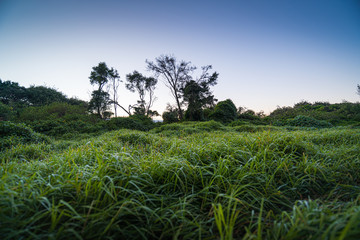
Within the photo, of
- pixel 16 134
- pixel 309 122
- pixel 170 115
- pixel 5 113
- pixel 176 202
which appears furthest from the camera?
pixel 170 115

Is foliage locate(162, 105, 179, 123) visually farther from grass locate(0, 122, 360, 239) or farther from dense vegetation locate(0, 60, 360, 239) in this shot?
grass locate(0, 122, 360, 239)

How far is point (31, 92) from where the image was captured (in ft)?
50.2

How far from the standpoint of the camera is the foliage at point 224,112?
14.7 meters

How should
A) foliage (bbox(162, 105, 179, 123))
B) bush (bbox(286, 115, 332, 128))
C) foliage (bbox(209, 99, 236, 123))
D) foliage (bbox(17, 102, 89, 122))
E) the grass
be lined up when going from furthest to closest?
foliage (bbox(162, 105, 179, 123))
foliage (bbox(209, 99, 236, 123))
foliage (bbox(17, 102, 89, 122))
bush (bbox(286, 115, 332, 128))
the grass

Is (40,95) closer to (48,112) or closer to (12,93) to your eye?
(12,93)

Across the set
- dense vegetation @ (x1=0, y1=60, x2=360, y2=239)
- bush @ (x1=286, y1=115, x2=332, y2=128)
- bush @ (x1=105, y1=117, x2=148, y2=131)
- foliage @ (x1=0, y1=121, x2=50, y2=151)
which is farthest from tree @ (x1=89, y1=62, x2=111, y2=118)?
bush @ (x1=286, y1=115, x2=332, y2=128)

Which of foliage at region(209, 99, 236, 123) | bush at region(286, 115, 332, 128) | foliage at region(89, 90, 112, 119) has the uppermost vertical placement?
foliage at region(89, 90, 112, 119)

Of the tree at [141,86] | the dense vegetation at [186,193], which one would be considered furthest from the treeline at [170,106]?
the dense vegetation at [186,193]

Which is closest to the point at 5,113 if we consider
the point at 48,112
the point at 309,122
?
the point at 48,112

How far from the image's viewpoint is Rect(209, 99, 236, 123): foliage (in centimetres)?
1468

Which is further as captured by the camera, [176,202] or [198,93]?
[198,93]

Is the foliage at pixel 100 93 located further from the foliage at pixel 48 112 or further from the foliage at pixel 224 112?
the foliage at pixel 224 112

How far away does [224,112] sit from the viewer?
48.7 feet

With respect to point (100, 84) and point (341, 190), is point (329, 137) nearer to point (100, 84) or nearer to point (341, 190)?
point (341, 190)
